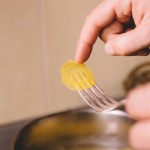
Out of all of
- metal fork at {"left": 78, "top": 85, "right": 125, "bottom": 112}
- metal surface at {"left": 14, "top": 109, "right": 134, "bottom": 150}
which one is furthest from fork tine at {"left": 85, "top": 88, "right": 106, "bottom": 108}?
metal surface at {"left": 14, "top": 109, "right": 134, "bottom": 150}

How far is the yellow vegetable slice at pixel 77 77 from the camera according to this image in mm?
423

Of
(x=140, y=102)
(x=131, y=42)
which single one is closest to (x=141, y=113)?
(x=140, y=102)

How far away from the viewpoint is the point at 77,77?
0.43 metres

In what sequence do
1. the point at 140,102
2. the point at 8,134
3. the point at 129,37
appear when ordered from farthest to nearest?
the point at 8,134
the point at 129,37
the point at 140,102

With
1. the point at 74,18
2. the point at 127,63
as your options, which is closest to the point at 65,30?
the point at 74,18

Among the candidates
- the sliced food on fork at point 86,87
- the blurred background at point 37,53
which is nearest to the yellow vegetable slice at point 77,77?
the sliced food on fork at point 86,87

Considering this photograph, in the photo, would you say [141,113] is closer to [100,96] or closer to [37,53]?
[100,96]

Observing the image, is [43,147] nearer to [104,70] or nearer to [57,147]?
[57,147]

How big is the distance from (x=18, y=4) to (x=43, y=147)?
0.20 m

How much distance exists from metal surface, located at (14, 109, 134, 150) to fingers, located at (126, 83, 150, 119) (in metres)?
0.29

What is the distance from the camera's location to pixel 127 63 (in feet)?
2.11

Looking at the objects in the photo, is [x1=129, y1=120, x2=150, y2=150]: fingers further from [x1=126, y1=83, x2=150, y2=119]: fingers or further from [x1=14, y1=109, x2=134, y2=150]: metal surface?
[x1=14, y1=109, x2=134, y2=150]: metal surface

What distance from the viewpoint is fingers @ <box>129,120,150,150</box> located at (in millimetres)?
224

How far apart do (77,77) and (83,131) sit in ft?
0.46
